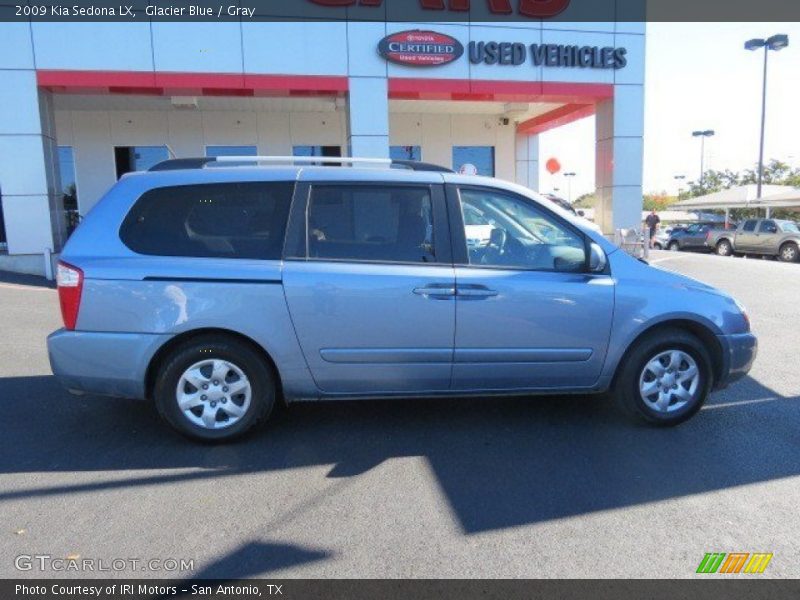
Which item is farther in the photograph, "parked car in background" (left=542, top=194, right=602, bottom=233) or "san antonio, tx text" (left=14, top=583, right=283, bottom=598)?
"parked car in background" (left=542, top=194, right=602, bottom=233)

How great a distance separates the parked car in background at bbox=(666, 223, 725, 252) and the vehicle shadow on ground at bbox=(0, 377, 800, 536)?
84.8ft

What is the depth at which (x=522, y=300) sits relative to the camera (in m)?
4.08

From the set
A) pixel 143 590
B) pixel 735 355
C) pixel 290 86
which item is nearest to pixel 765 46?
pixel 290 86

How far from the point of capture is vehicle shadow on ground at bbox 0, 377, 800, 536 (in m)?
Result: 3.48

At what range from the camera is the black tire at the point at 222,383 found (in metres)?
3.94

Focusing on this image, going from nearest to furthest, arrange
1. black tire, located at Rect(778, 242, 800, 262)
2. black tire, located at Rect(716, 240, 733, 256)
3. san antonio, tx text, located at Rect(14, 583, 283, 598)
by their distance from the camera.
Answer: san antonio, tx text, located at Rect(14, 583, 283, 598) < black tire, located at Rect(778, 242, 800, 262) < black tire, located at Rect(716, 240, 733, 256)

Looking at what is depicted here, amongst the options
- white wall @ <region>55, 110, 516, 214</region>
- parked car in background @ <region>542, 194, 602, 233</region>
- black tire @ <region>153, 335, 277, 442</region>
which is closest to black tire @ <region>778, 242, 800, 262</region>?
white wall @ <region>55, 110, 516, 214</region>

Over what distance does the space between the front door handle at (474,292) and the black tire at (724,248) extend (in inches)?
999

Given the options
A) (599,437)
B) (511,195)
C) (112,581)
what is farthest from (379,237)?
(112,581)

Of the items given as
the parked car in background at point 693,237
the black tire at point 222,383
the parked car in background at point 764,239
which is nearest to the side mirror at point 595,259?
the black tire at point 222,383

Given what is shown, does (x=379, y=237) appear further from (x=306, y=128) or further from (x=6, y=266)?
(x=306, y=128)

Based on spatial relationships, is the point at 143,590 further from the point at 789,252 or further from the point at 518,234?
the point at 789,252

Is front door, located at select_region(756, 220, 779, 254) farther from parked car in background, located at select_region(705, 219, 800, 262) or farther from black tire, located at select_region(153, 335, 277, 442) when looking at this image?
black tire, located at select_region(153, 335, 277, 442)

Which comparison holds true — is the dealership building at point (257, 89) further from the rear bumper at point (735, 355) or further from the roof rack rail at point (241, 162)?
the rear bumper at point (735, 355)
